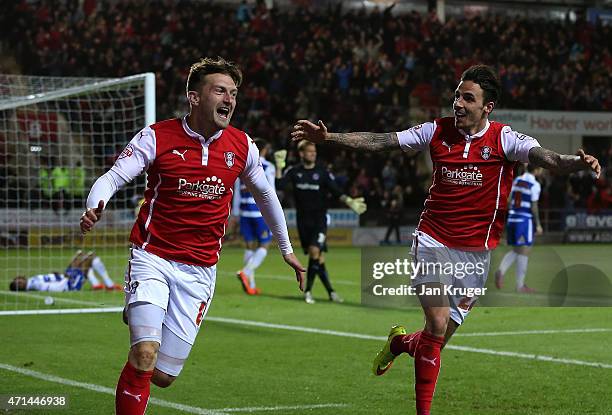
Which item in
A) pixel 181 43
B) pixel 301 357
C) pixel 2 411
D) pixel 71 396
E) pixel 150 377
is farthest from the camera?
pixel 181 43

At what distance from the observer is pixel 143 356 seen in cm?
614

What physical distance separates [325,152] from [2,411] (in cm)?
2568

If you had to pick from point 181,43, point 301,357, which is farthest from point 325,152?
point 301,357

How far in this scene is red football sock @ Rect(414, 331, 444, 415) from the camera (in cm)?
734

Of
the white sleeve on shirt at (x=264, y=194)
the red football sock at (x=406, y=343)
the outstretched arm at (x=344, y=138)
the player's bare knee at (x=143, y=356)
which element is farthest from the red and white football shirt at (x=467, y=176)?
the player's bare knee at (x=143, y=356)

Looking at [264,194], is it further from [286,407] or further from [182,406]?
[182,406]

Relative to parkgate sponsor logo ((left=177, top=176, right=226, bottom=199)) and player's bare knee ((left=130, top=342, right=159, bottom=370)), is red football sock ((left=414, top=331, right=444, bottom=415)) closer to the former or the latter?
parkgate sponsor logo ((left=177, top=176, right=226, bottom=199))

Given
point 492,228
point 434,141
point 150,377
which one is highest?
point 434,141

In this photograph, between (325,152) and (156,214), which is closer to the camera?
(156,214)

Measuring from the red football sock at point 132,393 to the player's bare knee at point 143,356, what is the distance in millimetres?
34

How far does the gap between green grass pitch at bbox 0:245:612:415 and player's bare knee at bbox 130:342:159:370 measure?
1782 millimetres

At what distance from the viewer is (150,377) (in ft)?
20.3

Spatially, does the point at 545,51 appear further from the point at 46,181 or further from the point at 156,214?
the point at 156,214

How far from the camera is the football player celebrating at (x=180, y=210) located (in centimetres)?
635
